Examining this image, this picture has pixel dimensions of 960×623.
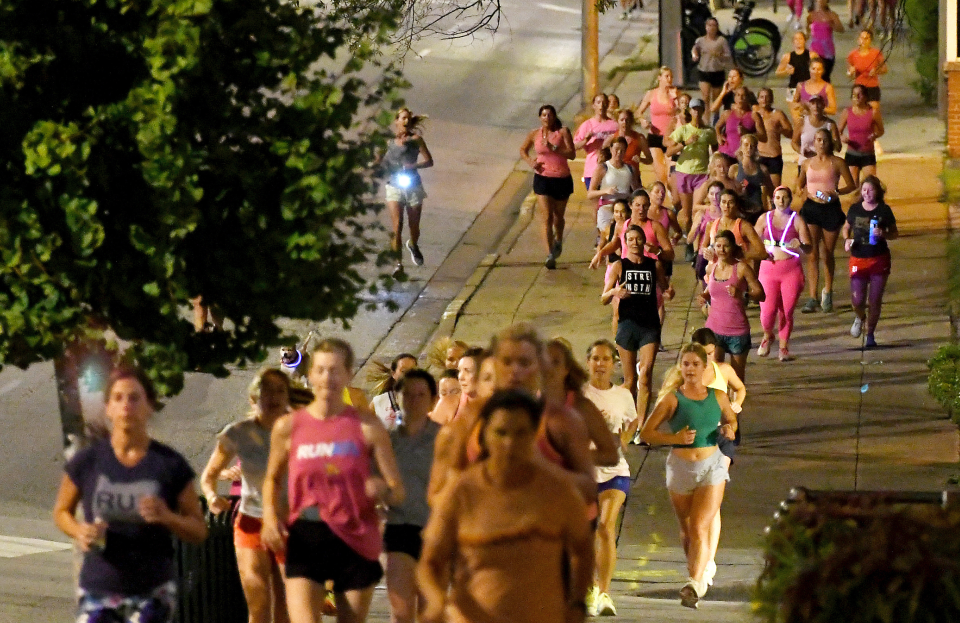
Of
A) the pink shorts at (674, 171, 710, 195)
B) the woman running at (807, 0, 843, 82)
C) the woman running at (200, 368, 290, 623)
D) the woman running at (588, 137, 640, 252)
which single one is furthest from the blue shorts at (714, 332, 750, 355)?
the woman running at (807, 0, 843, 82)

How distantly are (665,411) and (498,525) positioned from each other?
→ 407 cm

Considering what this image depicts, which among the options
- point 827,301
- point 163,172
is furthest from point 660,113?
point 163,172

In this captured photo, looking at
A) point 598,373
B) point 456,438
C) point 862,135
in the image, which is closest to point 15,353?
point 456,438

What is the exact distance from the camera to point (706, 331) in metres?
11.0

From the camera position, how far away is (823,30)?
81.5 ft

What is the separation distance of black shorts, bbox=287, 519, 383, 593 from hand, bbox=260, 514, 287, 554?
0.19ft

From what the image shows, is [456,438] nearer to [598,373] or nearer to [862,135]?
[598,373]

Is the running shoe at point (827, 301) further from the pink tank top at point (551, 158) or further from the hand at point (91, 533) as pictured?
the hand at point (91, 533)

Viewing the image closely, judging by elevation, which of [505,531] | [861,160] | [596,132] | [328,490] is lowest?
[861,160]

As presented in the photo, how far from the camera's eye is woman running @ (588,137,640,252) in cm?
1698

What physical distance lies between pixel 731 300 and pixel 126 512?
24.5 ft

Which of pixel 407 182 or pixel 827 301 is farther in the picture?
pixel 407 182

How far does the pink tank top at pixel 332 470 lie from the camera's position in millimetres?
6871

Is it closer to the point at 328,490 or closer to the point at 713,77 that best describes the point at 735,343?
the point at 328,490
